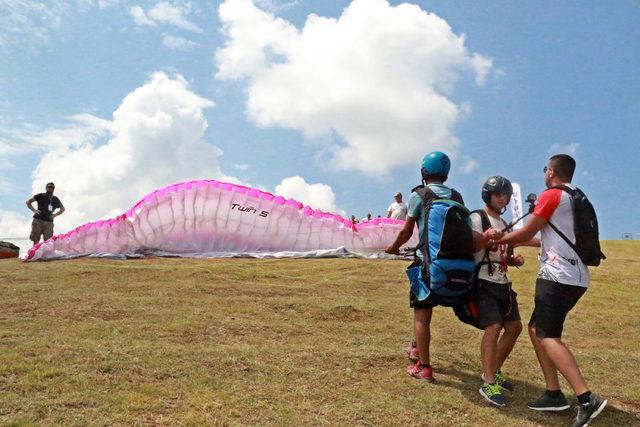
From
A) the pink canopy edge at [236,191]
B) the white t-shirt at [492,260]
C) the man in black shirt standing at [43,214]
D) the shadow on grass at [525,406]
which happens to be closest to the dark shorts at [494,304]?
the white t-shirt at [492,260]

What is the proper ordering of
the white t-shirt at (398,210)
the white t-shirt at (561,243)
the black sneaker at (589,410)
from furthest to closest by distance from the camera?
the white t-shirt at (398,210) < the white t-shirt at (561,243) < the black sneaker at (589,410)

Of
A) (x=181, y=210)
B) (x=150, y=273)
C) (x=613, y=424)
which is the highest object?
(x=181, y=210)

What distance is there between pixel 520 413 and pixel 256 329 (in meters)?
3.53

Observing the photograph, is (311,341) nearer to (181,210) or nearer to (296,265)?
(296,265)

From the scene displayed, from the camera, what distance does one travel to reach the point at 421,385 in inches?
215

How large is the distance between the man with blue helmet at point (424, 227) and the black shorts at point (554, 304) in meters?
0.90

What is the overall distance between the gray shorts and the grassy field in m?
5.85

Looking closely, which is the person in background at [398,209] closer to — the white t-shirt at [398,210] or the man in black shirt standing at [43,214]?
the white t-shirt at [398,210]

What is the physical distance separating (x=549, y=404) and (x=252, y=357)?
288cm

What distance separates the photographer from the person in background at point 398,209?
1933 cm

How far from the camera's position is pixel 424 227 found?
5.20 metres

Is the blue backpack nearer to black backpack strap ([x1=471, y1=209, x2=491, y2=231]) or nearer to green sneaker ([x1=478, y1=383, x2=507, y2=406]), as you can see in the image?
black backpack strap ([x1=471, y1=209, x2=491, y2=231])

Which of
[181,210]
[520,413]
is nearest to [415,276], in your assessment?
[520,413]

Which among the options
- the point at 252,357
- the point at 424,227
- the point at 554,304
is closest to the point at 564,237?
the point at 554,304
